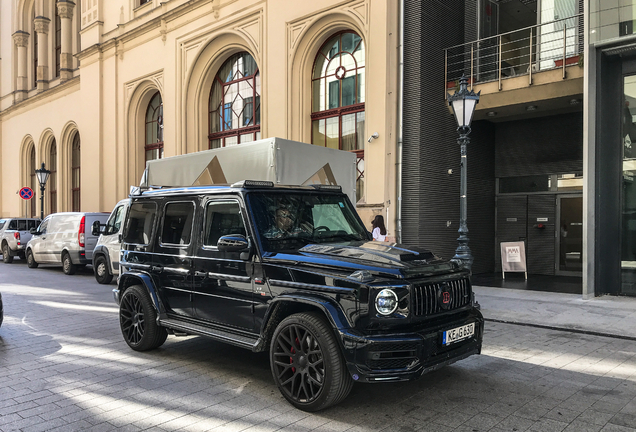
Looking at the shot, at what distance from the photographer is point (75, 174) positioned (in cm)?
2988

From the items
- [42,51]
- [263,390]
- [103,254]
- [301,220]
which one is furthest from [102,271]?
[42,51]

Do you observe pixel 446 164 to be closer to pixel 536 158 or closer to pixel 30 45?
pixel 536 158

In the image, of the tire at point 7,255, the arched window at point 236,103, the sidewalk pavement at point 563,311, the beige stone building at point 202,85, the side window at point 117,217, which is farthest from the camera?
the tire at point 7,255

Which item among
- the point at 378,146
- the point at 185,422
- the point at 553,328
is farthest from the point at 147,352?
the point at 378,146

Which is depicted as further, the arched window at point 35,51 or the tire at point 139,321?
the arched window at point 35,51

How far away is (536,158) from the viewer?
50.0 ft

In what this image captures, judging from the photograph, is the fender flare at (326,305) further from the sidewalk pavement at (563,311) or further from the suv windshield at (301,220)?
the sidewalk pavement at (563,311)

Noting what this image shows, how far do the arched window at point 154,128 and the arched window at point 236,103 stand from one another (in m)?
3.58

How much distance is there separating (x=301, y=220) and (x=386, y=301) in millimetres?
1570

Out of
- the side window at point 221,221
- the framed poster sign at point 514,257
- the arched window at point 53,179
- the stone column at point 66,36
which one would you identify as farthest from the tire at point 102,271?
the arched window at point 53,179

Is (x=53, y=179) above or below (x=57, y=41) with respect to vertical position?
below

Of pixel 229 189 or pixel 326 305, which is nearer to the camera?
pixel 326 305

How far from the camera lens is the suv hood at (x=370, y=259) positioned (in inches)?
169

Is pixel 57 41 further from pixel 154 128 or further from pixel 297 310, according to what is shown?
pixel 297 310
